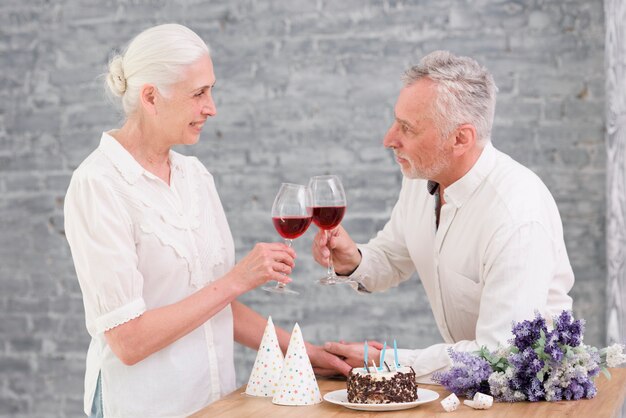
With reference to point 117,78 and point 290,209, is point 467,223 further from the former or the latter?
point 117,78

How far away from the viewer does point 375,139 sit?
453cm

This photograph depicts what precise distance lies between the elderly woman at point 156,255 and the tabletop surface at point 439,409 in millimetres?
296

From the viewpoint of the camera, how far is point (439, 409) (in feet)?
6.86

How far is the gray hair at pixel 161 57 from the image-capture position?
2510 millimetres

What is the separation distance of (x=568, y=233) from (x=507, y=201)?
Answer: 187 cm

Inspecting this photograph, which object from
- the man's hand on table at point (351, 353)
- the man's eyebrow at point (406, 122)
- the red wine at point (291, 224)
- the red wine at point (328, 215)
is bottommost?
the man's hand on table at point (351, 353)

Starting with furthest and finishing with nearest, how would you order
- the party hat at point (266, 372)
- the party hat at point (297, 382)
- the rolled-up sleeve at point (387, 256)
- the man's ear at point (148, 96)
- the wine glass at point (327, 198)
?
the rolled-up sleeve at point (387, 256) < the man's ear at point (148, 96) < the wine glass at point (327, 198) < the party hat at point (266, 372) < the party hat at point (297, 382)

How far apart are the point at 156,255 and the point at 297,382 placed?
1.83 feet

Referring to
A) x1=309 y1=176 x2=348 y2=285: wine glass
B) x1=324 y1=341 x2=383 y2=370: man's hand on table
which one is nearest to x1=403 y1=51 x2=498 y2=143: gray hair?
x1=309 y1=176 x2=348 y2=285: wine glass

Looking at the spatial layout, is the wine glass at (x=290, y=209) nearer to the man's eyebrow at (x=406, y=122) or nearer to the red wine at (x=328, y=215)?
the red wine at (x=328, y=215)

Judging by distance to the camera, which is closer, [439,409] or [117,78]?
[439,409]

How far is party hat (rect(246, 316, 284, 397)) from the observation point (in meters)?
2.29

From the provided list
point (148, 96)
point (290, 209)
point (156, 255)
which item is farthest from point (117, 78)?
point (290, 209)

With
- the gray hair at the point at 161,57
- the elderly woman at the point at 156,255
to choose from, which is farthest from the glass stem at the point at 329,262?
the gray hair at the point at 161,57
